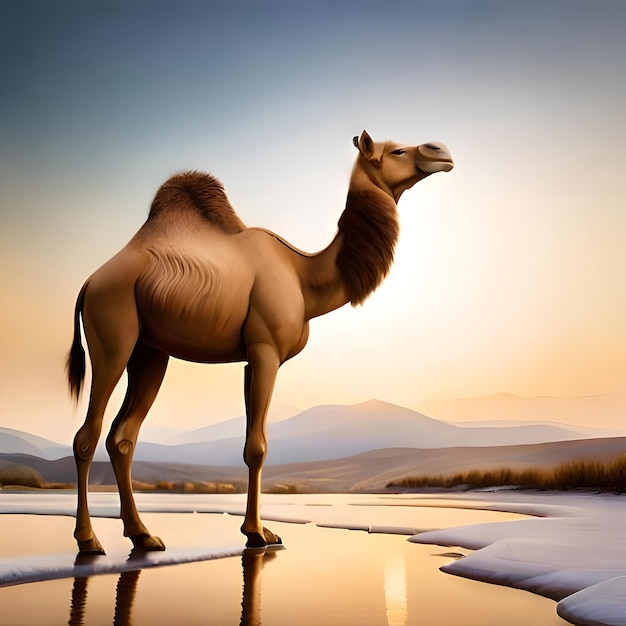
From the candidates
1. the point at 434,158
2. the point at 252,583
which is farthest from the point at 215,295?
the point at 252,583

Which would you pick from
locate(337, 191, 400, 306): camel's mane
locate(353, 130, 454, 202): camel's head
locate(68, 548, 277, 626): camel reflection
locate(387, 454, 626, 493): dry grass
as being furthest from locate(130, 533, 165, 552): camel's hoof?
locate(387, 454, 626, 493): dry grass

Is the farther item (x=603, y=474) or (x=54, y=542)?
(x=603, y=474)

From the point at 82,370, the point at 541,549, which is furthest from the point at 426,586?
the point at 82,370

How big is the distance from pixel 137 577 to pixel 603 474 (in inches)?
162

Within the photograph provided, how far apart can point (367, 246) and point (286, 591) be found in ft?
5.24

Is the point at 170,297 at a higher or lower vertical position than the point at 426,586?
higher

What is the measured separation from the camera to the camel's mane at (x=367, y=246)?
3.12 m

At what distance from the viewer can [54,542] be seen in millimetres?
2717

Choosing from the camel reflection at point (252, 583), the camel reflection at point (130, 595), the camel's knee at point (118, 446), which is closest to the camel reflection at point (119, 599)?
the camel reflection at point (130, 595)

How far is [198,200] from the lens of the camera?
3.12 m

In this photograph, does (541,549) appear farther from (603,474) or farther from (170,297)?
(603,474)

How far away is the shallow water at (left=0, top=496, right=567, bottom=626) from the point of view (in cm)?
152

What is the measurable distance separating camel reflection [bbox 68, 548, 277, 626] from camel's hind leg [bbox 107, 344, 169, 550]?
285 millimetres

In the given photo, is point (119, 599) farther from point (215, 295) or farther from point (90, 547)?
point (215, 295)
